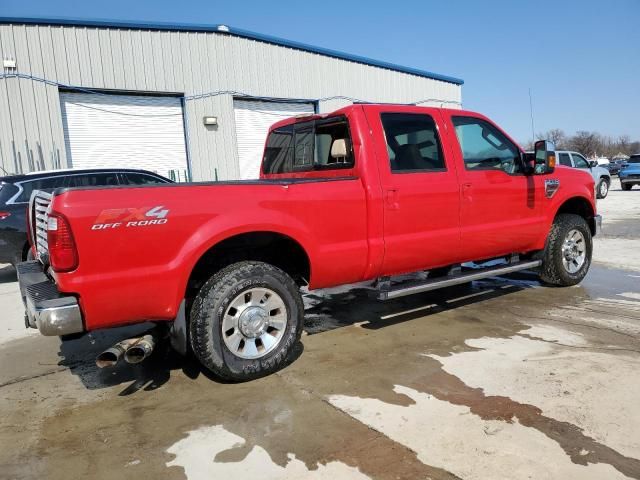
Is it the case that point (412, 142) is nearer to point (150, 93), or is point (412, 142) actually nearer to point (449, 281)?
point (449, 281)

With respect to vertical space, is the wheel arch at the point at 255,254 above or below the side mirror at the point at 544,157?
below

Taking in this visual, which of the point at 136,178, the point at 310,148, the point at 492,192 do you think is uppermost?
the point at 136,178

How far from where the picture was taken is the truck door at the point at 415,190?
452 centimetres

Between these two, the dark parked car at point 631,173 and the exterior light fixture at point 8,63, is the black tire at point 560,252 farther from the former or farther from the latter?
the dark parked car at point 631,173

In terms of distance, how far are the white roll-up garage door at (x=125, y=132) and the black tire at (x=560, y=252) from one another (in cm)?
1203

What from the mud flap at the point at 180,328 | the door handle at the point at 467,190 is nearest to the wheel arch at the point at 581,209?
the door handle at the point at 467,190

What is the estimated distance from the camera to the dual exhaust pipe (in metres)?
3.38

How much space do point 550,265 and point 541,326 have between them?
4.87 feet

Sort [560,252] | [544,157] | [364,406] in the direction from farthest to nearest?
[560,252] → [544,157] → [364,406]

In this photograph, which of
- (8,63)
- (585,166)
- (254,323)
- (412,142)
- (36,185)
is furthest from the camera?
(585,166)

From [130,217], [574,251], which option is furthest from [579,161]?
[130,217]

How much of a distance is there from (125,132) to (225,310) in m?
12.6

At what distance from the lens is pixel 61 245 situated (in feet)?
10.3

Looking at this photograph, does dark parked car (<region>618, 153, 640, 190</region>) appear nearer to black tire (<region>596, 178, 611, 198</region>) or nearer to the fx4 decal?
black tire (<region>596, 178, 611, 198</region>)
